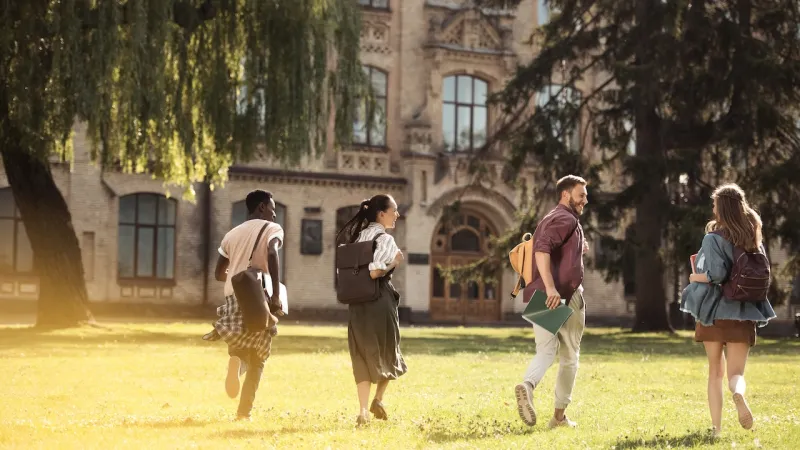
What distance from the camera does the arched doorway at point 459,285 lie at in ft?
134

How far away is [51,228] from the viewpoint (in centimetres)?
2434

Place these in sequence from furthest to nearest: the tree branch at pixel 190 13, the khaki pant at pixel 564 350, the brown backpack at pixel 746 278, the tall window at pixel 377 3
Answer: the tall window at pixel 377 3 → the tree branch at pixel 190 13 → the khaki pant at pixel 564 350 → the brown backpack at pixel 746 278

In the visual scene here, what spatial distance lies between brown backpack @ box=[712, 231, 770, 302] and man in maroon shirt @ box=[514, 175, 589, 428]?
1.12 meters

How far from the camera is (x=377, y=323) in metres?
9.99

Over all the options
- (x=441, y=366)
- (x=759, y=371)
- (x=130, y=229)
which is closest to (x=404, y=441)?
(x=441, y=366)

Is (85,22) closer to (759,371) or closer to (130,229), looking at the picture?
(759,371)

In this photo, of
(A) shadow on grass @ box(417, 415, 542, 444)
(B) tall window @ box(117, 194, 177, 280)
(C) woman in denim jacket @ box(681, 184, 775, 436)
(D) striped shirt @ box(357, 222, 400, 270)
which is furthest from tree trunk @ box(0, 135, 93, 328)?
(C) woman in denim jacket @ box(681, 184, 775, 436)

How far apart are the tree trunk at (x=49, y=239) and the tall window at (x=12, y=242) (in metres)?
11.6

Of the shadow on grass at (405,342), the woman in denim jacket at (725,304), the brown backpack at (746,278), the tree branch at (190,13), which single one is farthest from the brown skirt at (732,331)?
the tree branch at (190,13)

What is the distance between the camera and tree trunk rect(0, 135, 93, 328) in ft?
79.0

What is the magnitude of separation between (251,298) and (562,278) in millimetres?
2377

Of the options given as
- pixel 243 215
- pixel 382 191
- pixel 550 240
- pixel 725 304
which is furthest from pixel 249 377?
pixel 382 191

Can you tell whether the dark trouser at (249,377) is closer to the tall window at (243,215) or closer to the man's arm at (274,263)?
the man's arm at (274,263)

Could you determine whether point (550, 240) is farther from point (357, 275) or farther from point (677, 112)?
point (677, 112)
